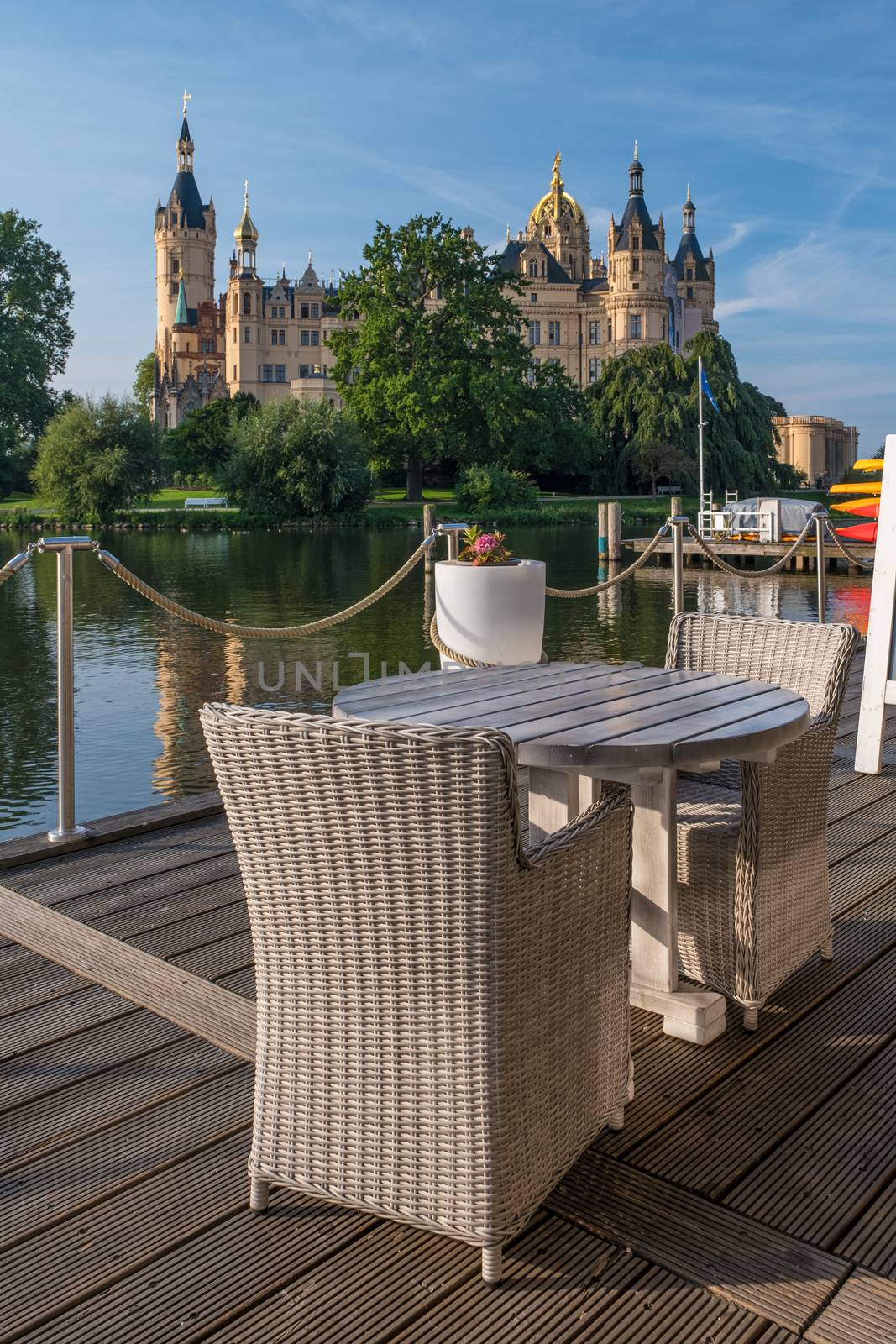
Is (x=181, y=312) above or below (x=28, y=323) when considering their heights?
above

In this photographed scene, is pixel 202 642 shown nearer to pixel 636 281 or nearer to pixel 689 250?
pixel 636 281

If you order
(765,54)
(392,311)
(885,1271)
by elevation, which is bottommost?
(885,1271)

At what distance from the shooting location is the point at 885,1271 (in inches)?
61.2

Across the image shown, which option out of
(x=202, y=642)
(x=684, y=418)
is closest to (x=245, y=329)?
(x=684, y=418)

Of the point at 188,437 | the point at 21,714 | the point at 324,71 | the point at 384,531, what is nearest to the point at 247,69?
the point at 324,71

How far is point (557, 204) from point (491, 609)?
8464 cm

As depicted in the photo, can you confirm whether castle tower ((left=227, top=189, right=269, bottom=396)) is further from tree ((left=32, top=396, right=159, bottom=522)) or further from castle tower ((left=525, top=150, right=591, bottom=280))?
tree ((left=32, top=396, right=159, bottom=522))

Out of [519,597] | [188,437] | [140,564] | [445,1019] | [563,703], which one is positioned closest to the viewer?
[445,1019]

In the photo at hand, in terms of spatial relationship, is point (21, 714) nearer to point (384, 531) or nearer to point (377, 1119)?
point (377, 1119)

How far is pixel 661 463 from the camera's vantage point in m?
45.2

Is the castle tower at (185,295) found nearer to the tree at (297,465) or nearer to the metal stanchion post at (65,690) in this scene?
the tree at (297,465)

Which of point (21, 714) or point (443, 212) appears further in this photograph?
point (443, 212)

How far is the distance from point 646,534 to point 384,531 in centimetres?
794

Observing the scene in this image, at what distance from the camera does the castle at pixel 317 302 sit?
7219cm
